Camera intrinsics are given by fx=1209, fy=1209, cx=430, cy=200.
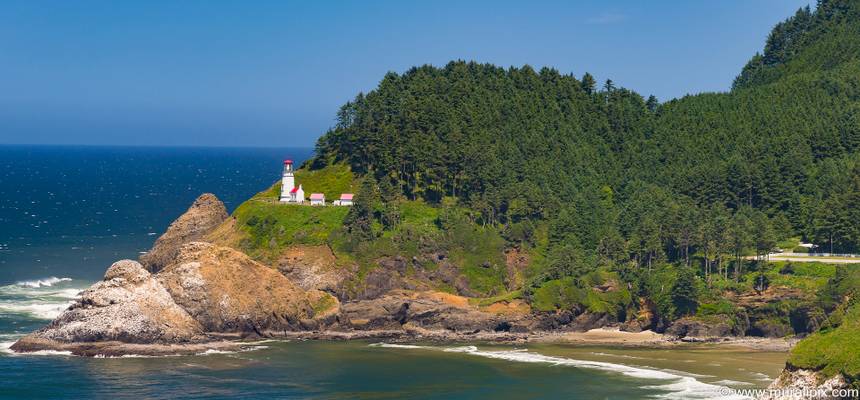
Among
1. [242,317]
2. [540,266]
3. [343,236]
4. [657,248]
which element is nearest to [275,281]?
[242,317]

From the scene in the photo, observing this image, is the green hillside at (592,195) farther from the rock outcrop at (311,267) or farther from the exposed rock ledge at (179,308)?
the exposed rock ledge at (179,308)

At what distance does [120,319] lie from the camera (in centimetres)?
10806

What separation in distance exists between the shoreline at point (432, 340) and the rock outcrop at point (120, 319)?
1.62 feet

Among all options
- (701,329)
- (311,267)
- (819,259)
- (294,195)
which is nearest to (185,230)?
(294,195)

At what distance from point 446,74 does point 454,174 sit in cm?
3359

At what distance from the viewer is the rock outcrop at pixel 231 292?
11462 cm

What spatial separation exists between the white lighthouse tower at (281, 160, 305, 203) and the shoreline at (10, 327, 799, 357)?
103ft

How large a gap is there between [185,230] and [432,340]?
153ft

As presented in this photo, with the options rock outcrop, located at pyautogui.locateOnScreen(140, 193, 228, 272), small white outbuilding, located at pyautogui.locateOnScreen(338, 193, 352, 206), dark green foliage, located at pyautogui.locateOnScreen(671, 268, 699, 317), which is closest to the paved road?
dark green foliage, located at pyautogui.locateOnScreen(671, 268, 699, 317)

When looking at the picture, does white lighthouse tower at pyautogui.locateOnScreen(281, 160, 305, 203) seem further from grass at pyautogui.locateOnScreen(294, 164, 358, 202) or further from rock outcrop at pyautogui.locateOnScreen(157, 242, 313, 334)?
rock outcrop at pyautogui.locateOnScreen(157, 242, 313, 334)

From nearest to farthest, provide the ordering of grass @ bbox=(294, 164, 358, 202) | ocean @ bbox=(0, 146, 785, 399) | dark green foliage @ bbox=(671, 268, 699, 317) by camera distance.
→ ocean @ bbox=(0, 146, 785, 399)
dark green foliage @ bbox=(671, 268, 699, 317)
grass @ bbox=(294, 164, 358, 202)

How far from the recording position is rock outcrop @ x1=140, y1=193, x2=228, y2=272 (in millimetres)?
146500

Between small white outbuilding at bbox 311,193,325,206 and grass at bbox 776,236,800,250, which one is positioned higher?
small white outbuilding at bbox 311,193,325,206

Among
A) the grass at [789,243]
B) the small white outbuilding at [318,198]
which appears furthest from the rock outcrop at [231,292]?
the grass at [789,243]
